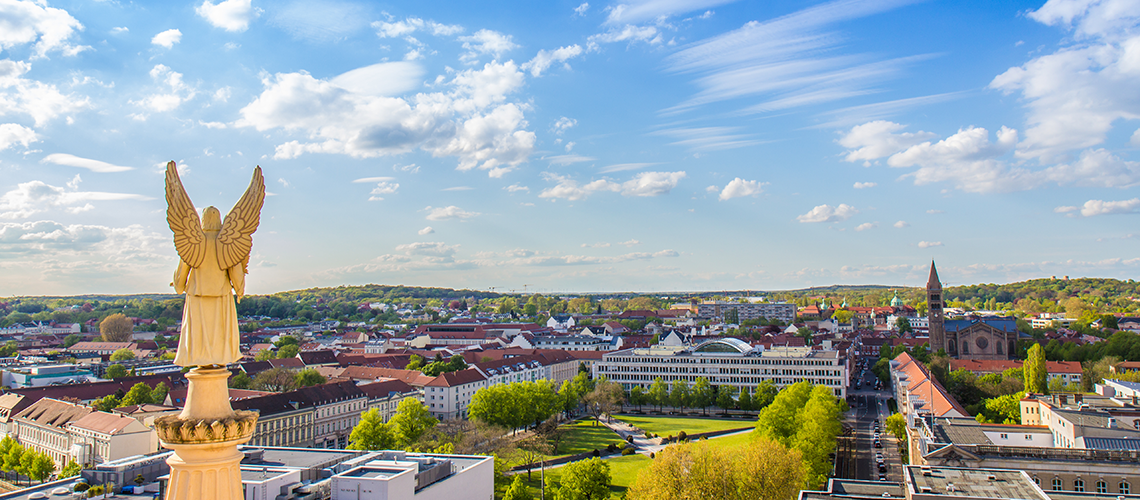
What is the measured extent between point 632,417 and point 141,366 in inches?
2849

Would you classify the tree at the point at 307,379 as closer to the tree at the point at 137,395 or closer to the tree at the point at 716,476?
the tree at the point at 137,395

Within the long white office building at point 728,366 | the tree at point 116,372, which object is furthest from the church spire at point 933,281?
the tree at point 116,372

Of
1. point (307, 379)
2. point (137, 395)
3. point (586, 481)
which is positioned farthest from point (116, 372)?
point (586, 481)

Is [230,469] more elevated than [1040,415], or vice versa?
[230,469]

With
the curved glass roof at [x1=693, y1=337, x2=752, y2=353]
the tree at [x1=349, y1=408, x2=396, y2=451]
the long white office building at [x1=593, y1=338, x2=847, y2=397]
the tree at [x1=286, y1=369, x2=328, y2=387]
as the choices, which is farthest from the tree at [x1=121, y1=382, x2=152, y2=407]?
the curved glass roof at [x1=693, y1=337, x2=752, y2=353]

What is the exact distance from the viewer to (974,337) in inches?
4904

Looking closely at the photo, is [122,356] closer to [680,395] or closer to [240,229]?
[680,395]

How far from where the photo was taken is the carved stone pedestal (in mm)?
6547

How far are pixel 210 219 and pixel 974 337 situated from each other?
451 ft

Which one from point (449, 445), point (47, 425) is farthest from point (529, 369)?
point (47, 425)

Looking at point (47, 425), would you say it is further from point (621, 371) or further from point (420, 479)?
point (621, 371)

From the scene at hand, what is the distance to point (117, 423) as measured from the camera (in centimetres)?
6106

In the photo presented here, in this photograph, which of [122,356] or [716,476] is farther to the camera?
[122,356]

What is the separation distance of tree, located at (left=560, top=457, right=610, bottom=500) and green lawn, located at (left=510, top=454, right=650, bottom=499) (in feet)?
12.8
